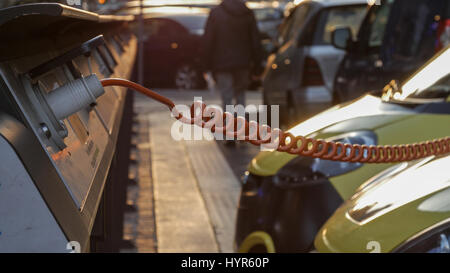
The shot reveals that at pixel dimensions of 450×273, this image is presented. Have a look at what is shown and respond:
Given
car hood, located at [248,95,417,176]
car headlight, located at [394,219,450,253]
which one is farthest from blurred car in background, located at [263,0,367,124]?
car headlight, located at [394,219,450,253]

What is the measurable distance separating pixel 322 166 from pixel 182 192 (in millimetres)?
4219

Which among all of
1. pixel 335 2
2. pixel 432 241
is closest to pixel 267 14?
pixel 335 2

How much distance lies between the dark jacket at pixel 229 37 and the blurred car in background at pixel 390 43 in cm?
285

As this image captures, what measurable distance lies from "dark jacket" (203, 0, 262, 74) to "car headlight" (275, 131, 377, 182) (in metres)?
7.20

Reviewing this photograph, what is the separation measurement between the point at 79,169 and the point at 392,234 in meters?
1.16

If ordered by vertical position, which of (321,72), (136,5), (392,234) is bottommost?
(136,5)

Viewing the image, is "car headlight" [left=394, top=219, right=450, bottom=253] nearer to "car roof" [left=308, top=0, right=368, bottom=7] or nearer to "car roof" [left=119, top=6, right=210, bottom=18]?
"car roof" [left=308, top=0, right=368, bottom=7]

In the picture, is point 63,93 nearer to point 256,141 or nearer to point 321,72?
point 256,141

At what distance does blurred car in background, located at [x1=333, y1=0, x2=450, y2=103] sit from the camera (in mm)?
7871

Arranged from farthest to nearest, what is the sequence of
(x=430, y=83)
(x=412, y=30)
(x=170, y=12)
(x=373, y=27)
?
1. (x=170, y=12)
2. (x=373, y=27)
3. (x=412, y=30)
4. (x=430, y=83)

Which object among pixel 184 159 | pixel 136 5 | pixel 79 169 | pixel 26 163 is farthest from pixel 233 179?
pixel 136 5

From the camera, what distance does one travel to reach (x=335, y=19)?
1164 centimetres

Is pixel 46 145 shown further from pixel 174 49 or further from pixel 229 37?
pixel 174 49
